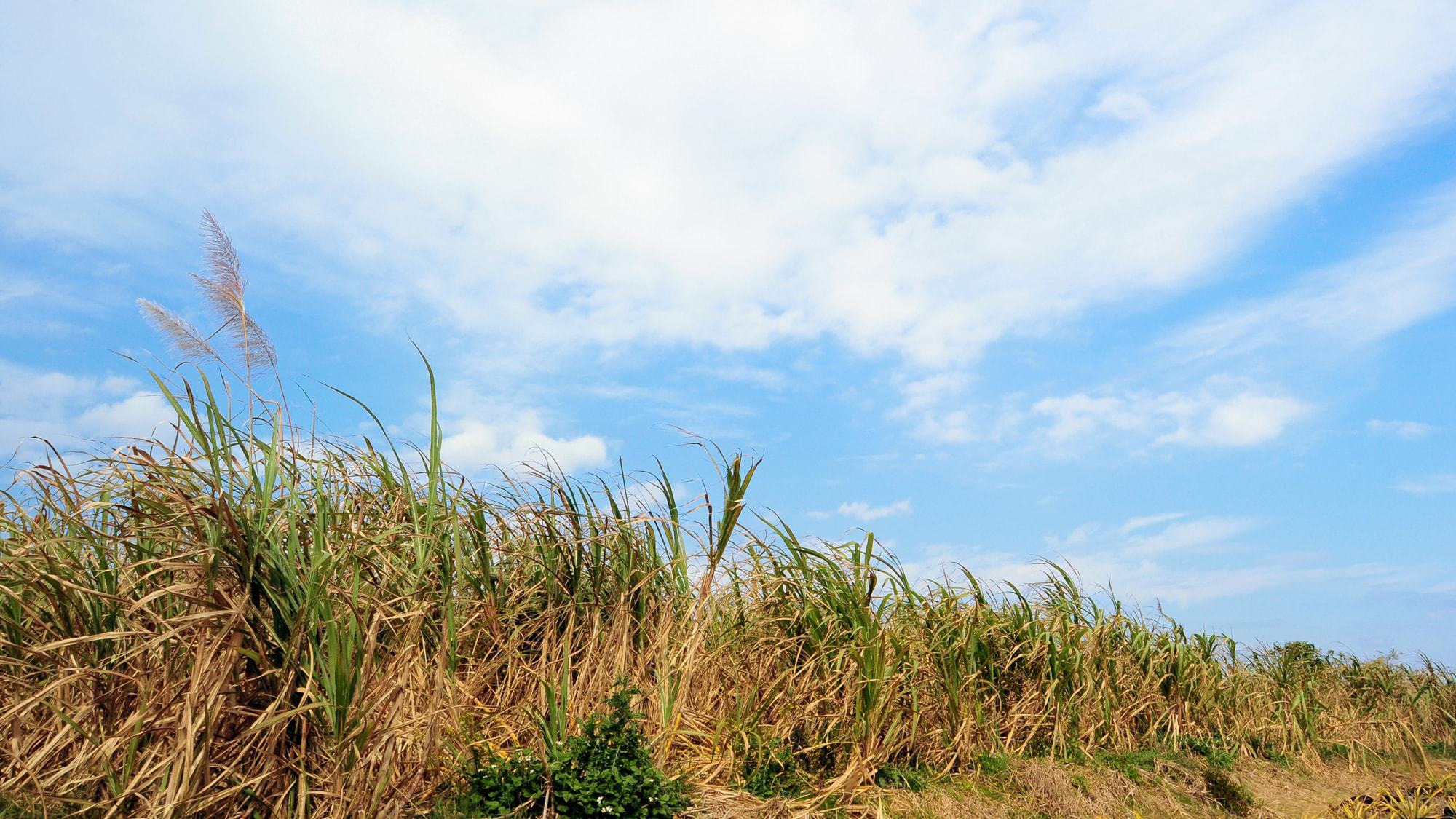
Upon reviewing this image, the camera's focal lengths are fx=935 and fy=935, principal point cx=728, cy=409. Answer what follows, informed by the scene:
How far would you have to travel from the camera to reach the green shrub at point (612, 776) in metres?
4.05

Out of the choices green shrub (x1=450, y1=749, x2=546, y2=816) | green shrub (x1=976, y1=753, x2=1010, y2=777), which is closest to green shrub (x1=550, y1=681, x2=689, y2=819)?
green shrub (x1=450, y1=749, x2=546, y2=816)

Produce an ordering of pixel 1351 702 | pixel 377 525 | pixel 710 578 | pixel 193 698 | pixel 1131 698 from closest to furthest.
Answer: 1. pixel 193 698
2. pixel 377 525
3. pixel 710 578
4. pixel 1131 698
5. pixel 1351 702

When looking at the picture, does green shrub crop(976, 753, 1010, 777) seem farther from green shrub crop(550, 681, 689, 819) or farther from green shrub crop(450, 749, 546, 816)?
green shrub crop(450, 749, 546, 816)

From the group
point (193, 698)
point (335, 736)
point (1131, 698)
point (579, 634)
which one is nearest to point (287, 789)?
point (335, 736)

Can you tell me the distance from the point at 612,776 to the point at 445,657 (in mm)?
955

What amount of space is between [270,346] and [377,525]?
1524 mm

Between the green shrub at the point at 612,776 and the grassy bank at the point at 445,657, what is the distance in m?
0.13

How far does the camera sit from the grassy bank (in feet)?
11.7

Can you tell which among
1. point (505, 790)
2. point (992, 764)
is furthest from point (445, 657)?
point (992, 764)

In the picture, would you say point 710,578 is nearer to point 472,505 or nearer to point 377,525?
point 472,505

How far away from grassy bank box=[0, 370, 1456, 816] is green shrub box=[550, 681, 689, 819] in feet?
0.41

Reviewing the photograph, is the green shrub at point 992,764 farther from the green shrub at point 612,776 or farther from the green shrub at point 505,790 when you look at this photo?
the green shrub at point 505,790

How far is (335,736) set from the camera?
358 cm

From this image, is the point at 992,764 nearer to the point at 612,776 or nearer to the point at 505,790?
the point at 612,776
